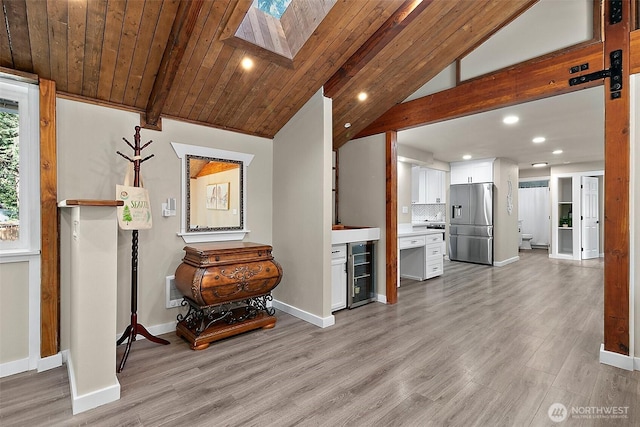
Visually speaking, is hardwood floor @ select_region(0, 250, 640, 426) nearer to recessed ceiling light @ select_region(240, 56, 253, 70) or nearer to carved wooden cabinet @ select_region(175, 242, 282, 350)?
carved wooden cabinet @ select_region(175, 242, 282, 350)

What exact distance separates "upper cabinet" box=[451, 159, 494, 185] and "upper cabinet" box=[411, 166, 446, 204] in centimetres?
30

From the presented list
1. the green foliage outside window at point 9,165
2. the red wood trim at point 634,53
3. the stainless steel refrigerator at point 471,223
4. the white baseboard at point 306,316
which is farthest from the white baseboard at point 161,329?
the stainless steel refrigerator at point 471,223

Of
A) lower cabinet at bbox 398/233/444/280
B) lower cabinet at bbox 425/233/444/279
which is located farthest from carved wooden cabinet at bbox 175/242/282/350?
lower cabinet at bbox 425/233/444/279

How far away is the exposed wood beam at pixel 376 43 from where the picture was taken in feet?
8.58

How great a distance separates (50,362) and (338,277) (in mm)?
2808

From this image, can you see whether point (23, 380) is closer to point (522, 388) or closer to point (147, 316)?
point (147, 316)

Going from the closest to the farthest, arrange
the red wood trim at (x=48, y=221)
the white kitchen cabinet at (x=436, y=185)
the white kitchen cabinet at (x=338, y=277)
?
the red wood trim at (x=48, y=221)
the white kitchen cabinet at (x=338, y=277)
the white kitchen cabinet at (x=436, y=185)

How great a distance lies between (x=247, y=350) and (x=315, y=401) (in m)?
0.97

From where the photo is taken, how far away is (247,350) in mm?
2781

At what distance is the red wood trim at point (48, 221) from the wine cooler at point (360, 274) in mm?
2910

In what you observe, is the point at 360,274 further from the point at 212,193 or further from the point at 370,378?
the point at 212,193

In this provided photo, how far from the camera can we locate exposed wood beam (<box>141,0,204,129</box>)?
2.12 m

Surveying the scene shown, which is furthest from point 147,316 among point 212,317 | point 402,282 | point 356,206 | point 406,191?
point 406,191

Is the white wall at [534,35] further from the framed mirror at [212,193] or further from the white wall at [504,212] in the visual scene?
the white wall at [504,212]
